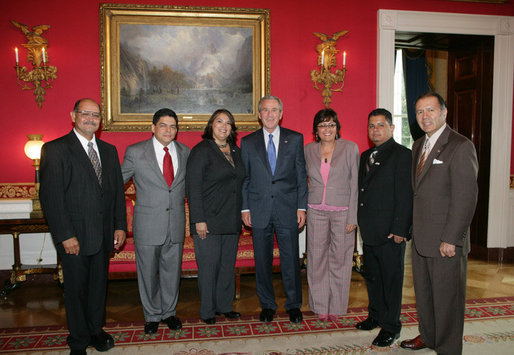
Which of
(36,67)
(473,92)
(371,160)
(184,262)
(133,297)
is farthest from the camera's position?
(473,92)

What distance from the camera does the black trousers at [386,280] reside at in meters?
2.73

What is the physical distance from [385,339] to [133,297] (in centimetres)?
248

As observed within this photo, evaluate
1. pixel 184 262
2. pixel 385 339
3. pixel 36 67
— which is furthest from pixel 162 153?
pixel 36 67

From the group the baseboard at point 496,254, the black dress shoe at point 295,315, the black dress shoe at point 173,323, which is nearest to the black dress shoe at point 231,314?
the black dress shoe at point 173,323

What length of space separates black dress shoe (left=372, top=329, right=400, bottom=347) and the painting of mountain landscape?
9.69ft

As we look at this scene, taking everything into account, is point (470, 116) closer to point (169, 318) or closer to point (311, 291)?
point (311, 291)

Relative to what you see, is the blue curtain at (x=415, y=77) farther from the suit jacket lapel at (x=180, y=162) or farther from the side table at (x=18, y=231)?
the side table at (x=18, y=231)

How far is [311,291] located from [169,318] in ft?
3.94

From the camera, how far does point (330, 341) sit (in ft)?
9.28

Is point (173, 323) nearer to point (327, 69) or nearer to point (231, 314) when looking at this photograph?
point (231, 314)

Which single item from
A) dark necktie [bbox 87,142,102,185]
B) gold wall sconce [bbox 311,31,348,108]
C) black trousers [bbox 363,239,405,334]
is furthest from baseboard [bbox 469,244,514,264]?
dark necktie [bbox 87,142,102,185]

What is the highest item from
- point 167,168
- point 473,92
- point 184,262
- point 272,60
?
point 272,60

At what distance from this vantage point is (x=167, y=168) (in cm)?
296

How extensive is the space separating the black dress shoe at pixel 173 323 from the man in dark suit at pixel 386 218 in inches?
60.3
